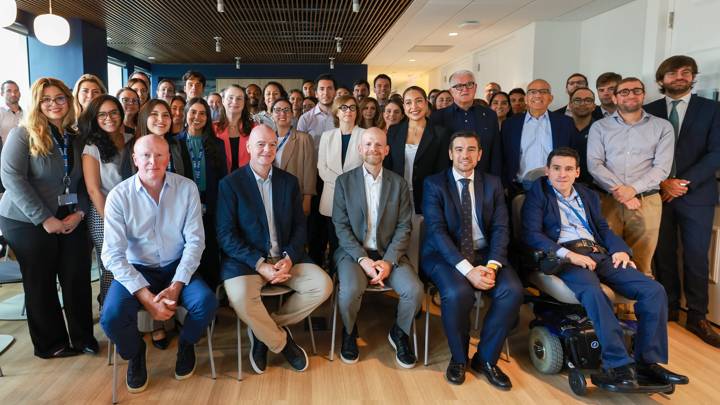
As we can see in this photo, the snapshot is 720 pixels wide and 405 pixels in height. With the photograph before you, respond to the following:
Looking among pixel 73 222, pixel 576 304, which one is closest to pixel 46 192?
pixel 73 222

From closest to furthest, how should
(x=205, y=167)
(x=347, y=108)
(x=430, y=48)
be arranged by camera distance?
(x=205, y=167)
(x=347, y=108)
(x=430, y=48)

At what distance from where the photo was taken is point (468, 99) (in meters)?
3.80

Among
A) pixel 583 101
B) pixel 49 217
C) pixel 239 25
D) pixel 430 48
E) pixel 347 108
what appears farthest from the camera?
pixel 430 48

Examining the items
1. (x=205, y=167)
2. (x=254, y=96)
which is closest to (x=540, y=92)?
(x=205, y=167)

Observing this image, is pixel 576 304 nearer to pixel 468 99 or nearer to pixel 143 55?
pixel 468 99

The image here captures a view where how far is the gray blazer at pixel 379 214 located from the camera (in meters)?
3.21

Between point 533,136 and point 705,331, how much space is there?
1.84 m

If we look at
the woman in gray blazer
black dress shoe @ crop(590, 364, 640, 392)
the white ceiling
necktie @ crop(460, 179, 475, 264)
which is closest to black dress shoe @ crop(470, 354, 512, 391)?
black dress shoe @ crop(590, 364, 640, 392)

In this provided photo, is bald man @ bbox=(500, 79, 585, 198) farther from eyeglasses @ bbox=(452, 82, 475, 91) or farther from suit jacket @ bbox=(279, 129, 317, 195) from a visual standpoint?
suit jacket @ bbox=(279, 129, 317, 195)

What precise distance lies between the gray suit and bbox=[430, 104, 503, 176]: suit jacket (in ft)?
2.93

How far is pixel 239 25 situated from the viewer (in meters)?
8.77

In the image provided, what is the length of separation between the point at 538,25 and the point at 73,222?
23.4 feet

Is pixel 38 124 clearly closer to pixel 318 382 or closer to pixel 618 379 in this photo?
pixel 318 382

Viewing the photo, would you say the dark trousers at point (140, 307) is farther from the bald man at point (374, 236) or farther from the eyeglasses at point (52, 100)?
the eyeglasses at point (52, 100)
